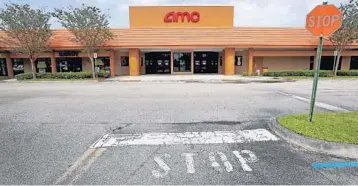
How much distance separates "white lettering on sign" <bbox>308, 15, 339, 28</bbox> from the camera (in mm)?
4740

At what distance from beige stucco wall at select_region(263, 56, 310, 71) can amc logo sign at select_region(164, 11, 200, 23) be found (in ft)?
32.0

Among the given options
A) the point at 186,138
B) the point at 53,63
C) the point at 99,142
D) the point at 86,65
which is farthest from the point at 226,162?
the point at 86,65

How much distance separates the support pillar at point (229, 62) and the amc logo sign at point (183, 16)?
22.4 ft

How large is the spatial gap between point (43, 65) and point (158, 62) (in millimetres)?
12552

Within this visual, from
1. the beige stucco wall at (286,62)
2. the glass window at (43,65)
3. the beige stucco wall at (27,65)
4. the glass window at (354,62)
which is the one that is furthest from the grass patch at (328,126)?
the beige stucco wall at (27,65)

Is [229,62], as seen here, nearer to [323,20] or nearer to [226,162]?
[323,20]

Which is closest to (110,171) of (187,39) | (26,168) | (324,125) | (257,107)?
(26,168)

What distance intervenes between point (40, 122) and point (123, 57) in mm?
20877

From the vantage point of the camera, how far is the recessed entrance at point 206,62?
26850mm

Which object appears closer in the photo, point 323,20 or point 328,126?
point 323,20

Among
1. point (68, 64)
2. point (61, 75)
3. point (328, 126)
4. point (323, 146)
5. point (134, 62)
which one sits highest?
point (134, 62)

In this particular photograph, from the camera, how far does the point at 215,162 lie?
12.1 ft

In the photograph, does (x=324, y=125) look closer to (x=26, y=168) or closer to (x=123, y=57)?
(x=26, y=168)

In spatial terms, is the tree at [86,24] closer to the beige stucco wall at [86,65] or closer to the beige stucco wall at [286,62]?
the beige stucco wall at [86,65]
